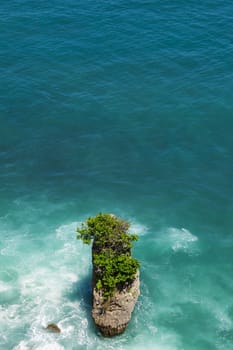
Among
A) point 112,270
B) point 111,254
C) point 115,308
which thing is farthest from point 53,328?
point 111,254

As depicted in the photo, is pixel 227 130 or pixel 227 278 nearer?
pixel 227 278

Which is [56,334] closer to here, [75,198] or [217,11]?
[75,198]

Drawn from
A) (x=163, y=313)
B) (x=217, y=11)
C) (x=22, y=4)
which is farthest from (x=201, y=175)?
(x=22, y=4)

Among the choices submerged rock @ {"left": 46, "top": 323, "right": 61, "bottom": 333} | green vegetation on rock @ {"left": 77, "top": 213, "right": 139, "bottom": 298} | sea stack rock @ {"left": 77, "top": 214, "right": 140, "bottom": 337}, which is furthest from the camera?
submerged rock @ {"left": 46, "top": 323, "right": 61, "bottom": 333}

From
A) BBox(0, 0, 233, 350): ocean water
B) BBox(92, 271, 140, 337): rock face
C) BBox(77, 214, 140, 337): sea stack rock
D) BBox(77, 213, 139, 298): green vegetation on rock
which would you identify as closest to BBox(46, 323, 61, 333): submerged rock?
BBox(0, 0, 233, 350): ocean water

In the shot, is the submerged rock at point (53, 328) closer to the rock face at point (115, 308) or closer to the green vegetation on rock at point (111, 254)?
the rock face at point (115, 308)

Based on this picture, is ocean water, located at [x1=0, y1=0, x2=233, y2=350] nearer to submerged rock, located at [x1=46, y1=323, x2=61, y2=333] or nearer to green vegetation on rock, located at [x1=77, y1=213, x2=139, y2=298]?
submerged rock, located at [x1=46, y1=323, x2=61, y2=333]

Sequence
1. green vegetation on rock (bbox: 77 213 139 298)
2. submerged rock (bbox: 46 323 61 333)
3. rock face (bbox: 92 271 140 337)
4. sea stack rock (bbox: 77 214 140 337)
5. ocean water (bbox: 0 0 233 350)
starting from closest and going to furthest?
1. green vegetation on rock (bbox: 77 213 139 298)
2. sea stack rock (bbox: 77 214 140 337)
3. rock face (bbox: 92 271 140 337)
4. submerged rock (bbox: 46 323 61 333)
5. ocean water (bbox: 0 0 233 350)
